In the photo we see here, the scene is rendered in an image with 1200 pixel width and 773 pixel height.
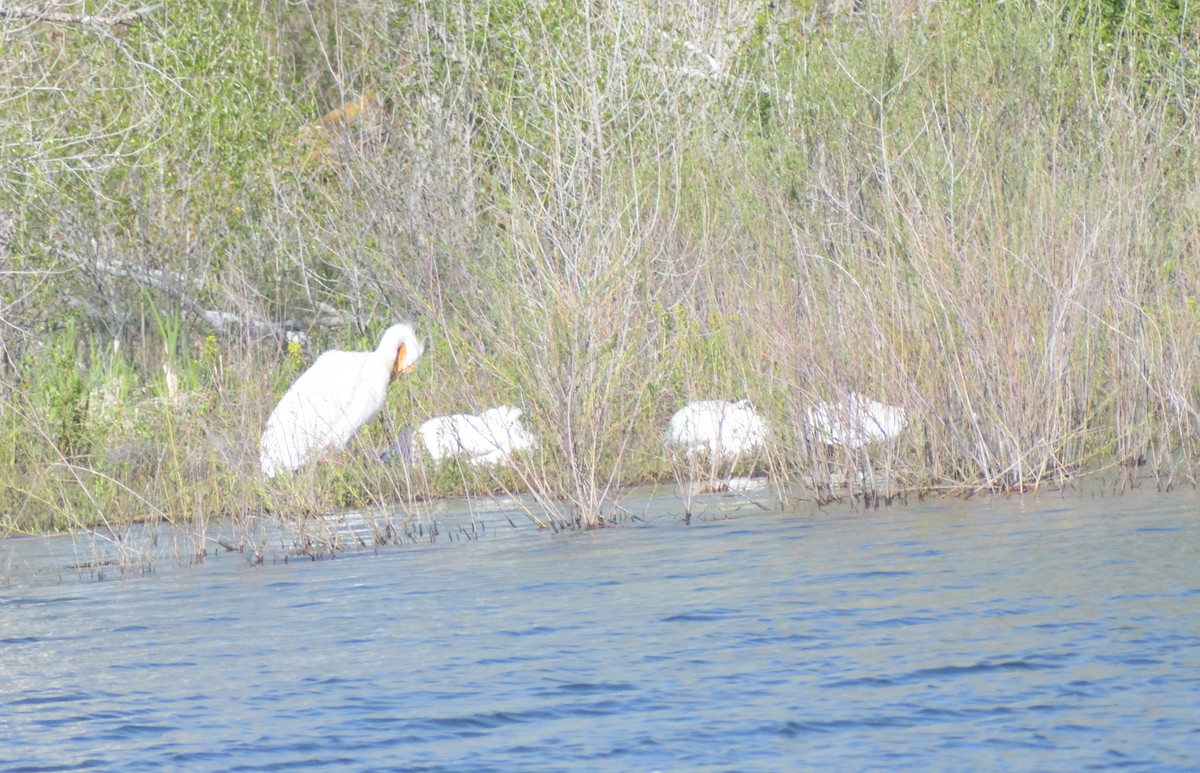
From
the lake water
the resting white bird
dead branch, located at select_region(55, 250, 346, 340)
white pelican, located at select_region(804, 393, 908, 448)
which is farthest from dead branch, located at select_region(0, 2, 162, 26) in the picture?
white pelican, located at select_region(804, 393, 908, 448)

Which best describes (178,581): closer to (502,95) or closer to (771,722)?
(771,722)

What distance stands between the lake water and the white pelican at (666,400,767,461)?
1024 millimetres

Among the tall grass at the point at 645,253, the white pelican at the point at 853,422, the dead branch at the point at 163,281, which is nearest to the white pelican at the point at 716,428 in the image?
the tall grass at the point at 645,253

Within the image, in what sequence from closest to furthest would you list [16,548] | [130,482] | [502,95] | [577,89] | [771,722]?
1. [771,722]
2. [16,548]
3. [130,482]
4. [577,89]
5. [502,95]

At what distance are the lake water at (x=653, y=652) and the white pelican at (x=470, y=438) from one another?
732 millimetres

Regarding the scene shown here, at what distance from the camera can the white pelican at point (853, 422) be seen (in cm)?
890

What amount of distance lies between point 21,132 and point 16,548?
380cm

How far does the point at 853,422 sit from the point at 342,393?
317 cm

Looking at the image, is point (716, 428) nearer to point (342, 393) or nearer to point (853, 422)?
point (853, 422)

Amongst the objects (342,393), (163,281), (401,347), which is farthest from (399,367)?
(163,281)

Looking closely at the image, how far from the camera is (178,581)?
8102 mm

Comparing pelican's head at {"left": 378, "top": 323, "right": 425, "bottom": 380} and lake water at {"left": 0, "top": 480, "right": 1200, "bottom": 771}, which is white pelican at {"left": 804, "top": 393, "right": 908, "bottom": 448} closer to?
lake water at {"left": 0, "top": 480, "right": 1200, "bottom": 771}

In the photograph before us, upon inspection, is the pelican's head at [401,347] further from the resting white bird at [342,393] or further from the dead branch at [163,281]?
the dead branch at [163,281]

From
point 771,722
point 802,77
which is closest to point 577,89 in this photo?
point 802,77
